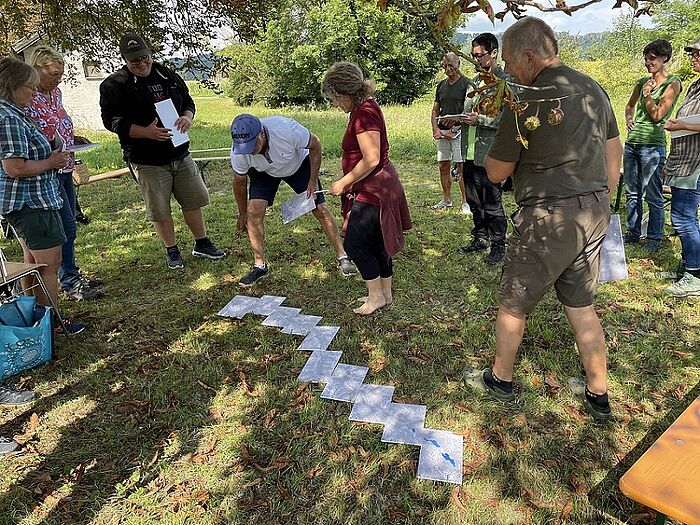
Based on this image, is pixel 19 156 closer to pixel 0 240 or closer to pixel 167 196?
pixel 167 196

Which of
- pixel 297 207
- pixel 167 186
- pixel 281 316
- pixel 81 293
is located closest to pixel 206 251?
pixel 167 186

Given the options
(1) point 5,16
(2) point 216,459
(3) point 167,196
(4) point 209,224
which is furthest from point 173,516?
(1) point 5,16

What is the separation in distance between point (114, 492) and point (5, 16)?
5.66 meters

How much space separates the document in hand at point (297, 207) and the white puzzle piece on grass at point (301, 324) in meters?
0.75

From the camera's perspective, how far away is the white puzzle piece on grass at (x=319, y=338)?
3166 millimetres

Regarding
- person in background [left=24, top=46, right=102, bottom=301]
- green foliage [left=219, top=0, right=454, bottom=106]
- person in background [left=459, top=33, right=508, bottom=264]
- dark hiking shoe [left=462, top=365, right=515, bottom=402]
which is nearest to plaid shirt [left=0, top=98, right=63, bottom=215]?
person in background [left=24, top=46, right=102, bottom=301]

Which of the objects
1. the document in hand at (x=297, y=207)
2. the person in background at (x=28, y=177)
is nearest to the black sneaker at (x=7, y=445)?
the person in background at (x=28, y=177)

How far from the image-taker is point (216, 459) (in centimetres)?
231

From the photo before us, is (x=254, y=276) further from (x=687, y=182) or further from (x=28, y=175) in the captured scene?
(x=687, y=182)

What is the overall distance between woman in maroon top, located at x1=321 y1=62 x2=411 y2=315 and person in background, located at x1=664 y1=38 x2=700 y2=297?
6.55 ft

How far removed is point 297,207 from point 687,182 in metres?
2.85

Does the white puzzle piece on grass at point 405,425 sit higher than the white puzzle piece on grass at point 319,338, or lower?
lower

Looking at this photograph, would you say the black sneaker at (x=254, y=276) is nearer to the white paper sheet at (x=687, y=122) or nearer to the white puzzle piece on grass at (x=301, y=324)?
the white puzzle piece on grass at (x=301, y=324)

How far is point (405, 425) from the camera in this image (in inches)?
96.4
